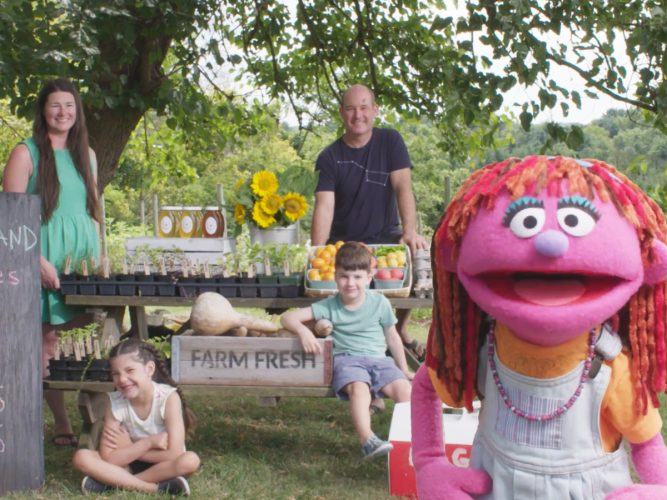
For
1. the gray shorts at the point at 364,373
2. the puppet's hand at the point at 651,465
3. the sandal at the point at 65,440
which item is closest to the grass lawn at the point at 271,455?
the sandal at the point at 65,440

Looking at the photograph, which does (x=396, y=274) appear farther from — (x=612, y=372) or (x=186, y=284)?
(x=612, y=372)

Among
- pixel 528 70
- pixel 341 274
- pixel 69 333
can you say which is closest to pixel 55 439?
pixel 69 333

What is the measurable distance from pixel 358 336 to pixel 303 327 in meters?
0.30

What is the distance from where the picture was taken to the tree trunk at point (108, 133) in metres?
7.65

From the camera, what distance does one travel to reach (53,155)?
502 centimetres

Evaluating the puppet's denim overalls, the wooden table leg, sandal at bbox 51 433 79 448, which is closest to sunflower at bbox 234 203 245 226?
the wooden table leg

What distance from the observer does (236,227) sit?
549cm

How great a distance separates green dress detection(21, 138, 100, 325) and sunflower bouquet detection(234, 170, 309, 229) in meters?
0.84

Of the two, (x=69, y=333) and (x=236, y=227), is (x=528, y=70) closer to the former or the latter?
(x=236, y=227)

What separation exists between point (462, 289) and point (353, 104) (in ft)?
10.4

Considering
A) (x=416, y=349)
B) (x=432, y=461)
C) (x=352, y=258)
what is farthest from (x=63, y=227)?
(x=432, y=461)

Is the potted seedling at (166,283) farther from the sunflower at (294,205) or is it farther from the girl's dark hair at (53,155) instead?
the sunflower at (294,205)

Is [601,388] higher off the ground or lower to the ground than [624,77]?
lower

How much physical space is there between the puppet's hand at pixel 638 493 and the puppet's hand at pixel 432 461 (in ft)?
0.97
